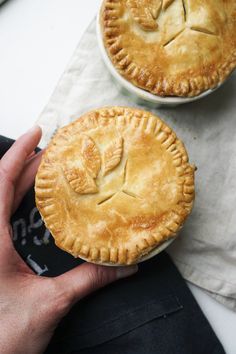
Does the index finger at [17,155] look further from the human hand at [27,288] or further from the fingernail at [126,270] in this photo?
the fingernail at [126,270]

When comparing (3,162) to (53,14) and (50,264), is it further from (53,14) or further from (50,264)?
(53,14)

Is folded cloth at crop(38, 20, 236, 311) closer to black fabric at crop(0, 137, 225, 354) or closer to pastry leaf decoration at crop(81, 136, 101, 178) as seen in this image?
black fabric at crop(0, 137, 225, 354)

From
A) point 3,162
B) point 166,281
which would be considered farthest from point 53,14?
point 166,281

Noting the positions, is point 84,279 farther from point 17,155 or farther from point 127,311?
point 17,155

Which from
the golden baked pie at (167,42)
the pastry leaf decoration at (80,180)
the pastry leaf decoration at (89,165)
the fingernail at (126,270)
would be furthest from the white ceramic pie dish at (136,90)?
the fingernail at (126,270)

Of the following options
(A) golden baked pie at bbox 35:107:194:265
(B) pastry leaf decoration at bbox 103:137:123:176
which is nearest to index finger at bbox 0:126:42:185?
(A) golden baked pie at bbox 35:107:194:265

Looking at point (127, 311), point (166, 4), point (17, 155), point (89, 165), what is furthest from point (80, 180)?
point (166, 4)
